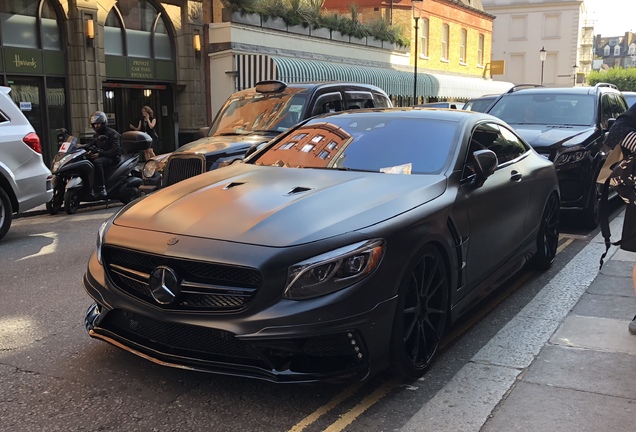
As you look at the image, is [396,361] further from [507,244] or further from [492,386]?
[507,244]

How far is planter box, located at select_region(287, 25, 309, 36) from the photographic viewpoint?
878 inches

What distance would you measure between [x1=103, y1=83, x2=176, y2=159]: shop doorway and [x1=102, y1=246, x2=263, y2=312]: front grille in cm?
1485

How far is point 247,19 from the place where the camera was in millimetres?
20344

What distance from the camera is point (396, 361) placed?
3568mm

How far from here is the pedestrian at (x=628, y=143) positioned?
432 cm

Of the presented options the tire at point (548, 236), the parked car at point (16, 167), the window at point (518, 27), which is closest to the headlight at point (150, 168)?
the parked car at point (16, 167)

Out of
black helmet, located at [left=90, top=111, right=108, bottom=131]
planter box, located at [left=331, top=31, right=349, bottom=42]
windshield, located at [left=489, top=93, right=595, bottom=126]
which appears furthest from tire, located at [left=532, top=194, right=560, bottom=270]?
planter box, located at [left=331, top=31, right=349, bottom=42]

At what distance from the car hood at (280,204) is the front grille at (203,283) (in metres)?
0.18

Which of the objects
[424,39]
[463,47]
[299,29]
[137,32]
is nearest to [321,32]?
[299,29]

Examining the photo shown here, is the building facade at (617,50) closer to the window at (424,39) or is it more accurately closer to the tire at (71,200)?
the window at (424,39)

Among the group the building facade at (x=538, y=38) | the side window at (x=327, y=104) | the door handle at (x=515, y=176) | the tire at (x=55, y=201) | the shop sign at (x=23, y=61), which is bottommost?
the tire at (x=55, y=201)

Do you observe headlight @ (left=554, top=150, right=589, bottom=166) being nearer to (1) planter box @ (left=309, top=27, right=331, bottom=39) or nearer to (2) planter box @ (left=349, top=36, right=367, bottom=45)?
(1) planter box @ (left=309, top=27, right=331, bottom=39)

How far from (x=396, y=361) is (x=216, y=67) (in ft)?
58.8

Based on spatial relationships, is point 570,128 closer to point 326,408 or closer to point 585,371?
point 585,371
